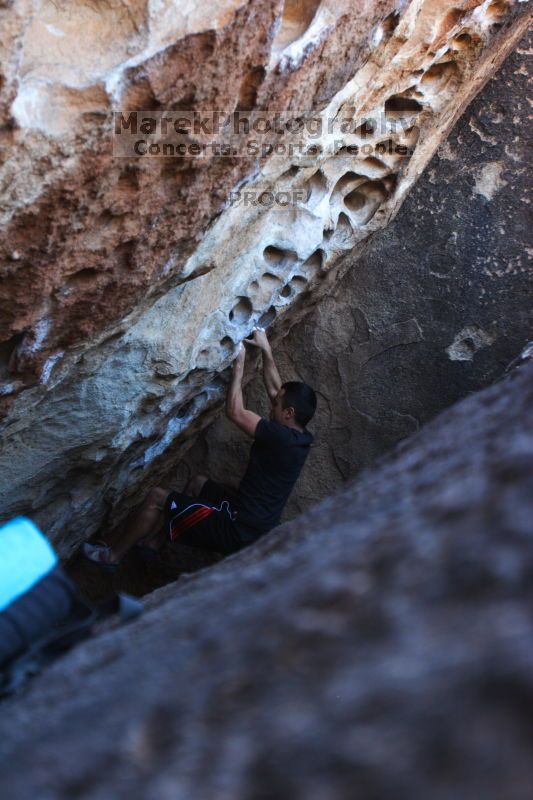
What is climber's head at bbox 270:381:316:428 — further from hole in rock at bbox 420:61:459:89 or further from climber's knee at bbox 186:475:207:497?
hole in rock at bbox 420:61:459:89

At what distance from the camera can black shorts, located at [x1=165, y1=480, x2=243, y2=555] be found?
224 centimetres

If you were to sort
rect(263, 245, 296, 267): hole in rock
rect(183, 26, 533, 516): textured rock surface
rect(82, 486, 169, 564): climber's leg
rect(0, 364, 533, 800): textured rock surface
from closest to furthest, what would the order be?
rect(0, 364, 533, 800): textured rock surface → rect(263, 245, 296, 267): hole in rock → rect(183, 26, 533, 516): textured rock surface → rect(82, 486, 169, 564): climber's leg

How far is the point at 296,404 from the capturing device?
2.18 metres

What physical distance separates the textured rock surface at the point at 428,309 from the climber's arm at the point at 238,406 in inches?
14.4

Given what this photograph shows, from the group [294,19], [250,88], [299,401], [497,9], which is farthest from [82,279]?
[497,9]

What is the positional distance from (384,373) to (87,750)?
199 centimetres

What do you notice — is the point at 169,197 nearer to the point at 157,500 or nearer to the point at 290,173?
the point at 290,173

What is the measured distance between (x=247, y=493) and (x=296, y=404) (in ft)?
0.94

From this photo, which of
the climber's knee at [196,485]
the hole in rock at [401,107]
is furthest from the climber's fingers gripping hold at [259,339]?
the hole in rock at [401,107]

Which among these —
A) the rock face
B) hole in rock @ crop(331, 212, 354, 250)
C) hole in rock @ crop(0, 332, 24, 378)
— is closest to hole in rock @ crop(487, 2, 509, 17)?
the rock face

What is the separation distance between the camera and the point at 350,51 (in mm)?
1494

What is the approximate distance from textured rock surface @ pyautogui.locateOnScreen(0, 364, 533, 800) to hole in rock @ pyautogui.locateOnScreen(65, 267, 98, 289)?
88 centimetres

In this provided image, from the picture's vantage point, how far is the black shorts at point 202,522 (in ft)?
7.36

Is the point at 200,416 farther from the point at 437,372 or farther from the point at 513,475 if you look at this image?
the point at 513,475
